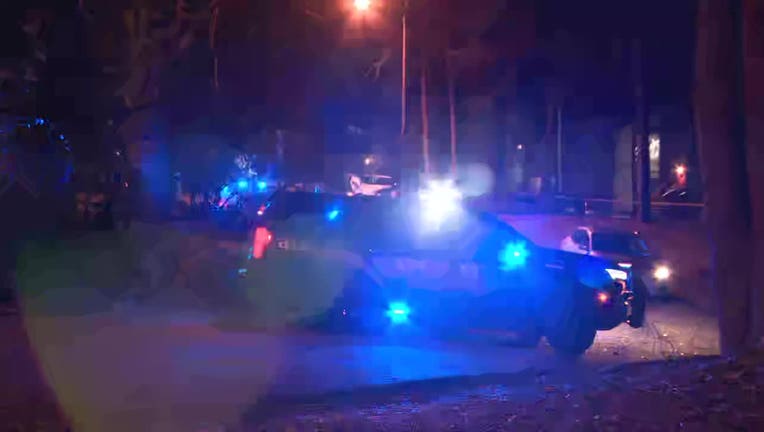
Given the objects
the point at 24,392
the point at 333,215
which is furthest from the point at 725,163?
the point at 24,392

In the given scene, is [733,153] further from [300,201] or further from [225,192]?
[225,192]

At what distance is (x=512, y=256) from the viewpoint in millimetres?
11344

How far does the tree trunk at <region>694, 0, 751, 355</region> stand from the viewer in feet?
29.8

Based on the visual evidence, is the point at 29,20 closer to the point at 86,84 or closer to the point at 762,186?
the point at 86,84

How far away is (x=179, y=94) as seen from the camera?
22484 millimetres

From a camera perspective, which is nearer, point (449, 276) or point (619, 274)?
A: point (449, 276)

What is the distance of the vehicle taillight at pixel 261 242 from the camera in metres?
12.4

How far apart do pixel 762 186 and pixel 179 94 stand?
626 inches

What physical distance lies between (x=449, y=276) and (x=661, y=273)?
27.3 ft

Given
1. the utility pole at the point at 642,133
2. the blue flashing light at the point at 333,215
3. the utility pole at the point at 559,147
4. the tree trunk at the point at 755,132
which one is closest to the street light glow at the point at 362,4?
the utility pole at the point at 642,133

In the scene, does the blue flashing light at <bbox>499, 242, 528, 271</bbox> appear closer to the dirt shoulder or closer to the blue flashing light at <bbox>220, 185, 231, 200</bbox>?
the dirt shoulder

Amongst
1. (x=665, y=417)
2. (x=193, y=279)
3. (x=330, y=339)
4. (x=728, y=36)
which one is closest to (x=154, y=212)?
(x=193, y=279)

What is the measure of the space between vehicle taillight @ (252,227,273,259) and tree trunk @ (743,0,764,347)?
5800mm

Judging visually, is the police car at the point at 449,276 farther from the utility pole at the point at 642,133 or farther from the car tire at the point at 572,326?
the utility pole at the point at 642,133
